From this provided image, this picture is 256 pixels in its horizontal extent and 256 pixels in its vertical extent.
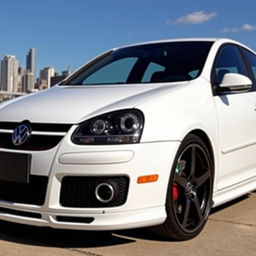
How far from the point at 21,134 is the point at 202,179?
1.38m

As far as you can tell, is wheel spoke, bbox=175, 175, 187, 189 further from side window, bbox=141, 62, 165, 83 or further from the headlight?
side window, bbox=141, 62, 165, 83

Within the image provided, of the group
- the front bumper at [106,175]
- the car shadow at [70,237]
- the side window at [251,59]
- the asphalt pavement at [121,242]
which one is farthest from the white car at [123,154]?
the side window at [251,59]

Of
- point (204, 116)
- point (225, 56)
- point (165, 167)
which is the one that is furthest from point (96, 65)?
point (165, 167)

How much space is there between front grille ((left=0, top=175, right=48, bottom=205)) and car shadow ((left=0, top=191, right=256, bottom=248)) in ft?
1.18

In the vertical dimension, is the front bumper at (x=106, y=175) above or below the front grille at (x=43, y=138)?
below

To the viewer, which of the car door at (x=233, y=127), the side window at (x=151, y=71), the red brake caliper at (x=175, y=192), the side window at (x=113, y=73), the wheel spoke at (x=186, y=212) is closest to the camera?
the red brake caliper at (x=175, y=192)

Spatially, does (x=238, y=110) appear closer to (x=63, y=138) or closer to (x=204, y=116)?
(x=204, y=116)

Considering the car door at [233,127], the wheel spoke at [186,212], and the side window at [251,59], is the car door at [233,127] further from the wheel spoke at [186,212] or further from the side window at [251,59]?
Answer: the wheel spoke at [186,212]

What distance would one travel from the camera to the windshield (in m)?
4.06

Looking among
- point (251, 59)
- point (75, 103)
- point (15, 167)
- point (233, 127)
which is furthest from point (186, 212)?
point (251, 59)

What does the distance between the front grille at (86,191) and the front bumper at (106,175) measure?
0.03 meters

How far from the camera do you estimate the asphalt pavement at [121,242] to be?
10.3 ft

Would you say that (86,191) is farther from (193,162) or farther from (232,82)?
(232,82)

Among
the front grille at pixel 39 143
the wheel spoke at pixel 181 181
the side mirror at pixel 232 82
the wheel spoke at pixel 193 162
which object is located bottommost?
the wheel spoke at pixel 181 181
